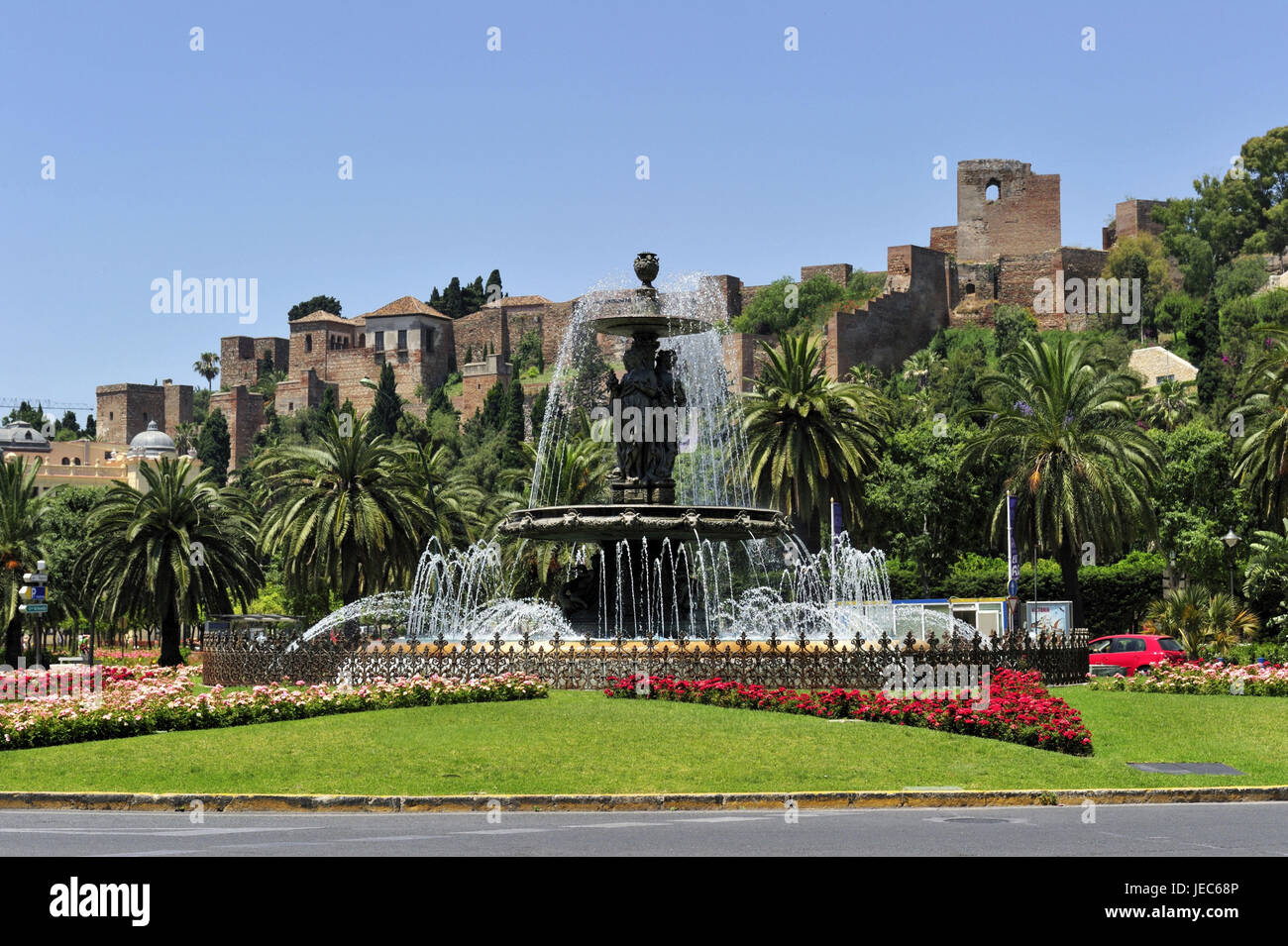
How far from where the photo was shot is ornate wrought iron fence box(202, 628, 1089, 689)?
2180 cm

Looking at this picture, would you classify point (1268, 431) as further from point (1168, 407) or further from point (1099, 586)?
point (1168, 407)

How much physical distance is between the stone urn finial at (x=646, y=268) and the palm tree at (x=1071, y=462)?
18318 millimetres

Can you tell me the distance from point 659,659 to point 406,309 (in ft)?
527

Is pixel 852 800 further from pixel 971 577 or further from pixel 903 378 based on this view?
pixel 903 378

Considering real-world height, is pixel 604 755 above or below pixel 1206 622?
above

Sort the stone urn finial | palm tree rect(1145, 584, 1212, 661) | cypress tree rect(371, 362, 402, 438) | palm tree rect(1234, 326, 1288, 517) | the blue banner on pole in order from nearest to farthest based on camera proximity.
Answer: the stone urn finial < palm tree rect(1145, 584, 1212, 661) < palm tree rect(1234, 326, 1288, 517) < the blue banner on pole < cypress tree rect(371, 362, 402, 438)

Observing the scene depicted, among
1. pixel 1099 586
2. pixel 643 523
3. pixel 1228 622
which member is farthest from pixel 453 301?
pixel 643 523

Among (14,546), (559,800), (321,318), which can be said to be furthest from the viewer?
(321,318)

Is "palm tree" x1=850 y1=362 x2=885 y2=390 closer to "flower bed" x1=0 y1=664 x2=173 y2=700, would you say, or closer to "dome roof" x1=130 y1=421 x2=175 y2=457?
"dome roof" x1=130 y1=421 x2=175 y2=457

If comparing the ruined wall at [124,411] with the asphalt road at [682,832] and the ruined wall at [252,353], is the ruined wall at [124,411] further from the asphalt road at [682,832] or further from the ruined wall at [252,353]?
the asphalt road at [682,832]

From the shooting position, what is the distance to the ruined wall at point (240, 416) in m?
182

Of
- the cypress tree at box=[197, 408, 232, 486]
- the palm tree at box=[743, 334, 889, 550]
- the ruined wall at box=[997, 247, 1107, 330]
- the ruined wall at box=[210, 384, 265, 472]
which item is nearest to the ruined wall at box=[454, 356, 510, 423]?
the cypress tree at box=[197, 408, 232, 486]

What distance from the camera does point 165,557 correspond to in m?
43.1

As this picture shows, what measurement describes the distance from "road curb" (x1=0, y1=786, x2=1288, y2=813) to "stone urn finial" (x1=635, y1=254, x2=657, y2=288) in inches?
533
